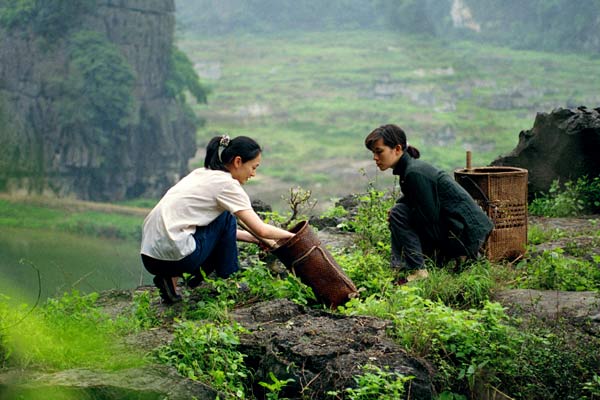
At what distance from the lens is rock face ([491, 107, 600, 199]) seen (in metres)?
8.88

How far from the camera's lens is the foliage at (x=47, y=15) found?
41062 mm

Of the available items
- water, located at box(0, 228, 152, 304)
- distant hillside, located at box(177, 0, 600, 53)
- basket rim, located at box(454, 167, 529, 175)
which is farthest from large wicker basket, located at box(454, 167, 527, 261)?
distant hillside, located at box(177, 0, 600, 53)

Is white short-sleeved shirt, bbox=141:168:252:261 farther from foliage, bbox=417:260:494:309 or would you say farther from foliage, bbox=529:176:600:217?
foliage, bbox=529:176:600:217

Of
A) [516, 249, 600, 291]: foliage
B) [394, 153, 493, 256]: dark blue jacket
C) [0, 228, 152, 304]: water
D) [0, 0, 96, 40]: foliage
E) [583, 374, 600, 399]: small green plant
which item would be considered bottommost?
[0, 228, 152, 304]: water

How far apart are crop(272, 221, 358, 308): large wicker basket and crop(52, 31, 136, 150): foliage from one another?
1466 inches

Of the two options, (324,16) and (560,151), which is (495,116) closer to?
(324,16)

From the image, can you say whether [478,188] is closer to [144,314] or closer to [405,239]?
[405,239]

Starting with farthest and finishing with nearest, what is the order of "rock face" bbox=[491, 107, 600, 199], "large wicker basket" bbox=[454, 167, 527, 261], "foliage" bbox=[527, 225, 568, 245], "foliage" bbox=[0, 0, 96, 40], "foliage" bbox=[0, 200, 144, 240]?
"foliage" bbox=[0, 0, 96, 40] < "foliage" bbox=[0, 200, 144, 240] < "rock face" bbox=[491, 107, 600, 199] < "foliage" bbox=[527, 225, 568, 245] < "large wicker basket" bbox=[454, 167, 527, 261]

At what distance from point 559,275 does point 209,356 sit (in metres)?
2.53

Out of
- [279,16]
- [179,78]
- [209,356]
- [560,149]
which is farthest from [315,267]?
[279,16]

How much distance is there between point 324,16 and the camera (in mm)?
85062

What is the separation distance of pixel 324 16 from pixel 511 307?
82.2 meters

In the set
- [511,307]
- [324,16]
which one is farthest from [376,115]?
[511,307]

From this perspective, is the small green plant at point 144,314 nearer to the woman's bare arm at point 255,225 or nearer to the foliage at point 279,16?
the woman's bare arm at point 255,225
